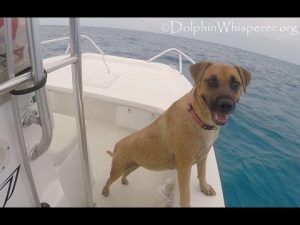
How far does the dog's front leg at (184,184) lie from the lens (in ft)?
5.08

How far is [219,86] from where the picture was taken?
5.15ft

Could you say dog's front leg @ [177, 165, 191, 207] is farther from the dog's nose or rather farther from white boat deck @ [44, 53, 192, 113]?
white boat deck @ [44, 53, 192, 113]

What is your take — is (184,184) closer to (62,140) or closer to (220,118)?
(220,118)

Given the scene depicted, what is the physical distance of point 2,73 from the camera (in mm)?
974

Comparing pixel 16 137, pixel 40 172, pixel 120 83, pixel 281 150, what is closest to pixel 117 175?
pixel 40 172

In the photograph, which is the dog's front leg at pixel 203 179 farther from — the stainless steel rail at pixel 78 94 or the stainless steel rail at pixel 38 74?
the stainless steel rail at pixel 38 74

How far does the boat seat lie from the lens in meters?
1.97

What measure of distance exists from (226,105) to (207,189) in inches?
20.5

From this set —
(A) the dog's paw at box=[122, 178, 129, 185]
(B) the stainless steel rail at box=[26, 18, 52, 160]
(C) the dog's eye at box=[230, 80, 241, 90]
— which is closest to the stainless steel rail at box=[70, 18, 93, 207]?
(B) the stainless steel rail at box=[26, 18, 52, 160]

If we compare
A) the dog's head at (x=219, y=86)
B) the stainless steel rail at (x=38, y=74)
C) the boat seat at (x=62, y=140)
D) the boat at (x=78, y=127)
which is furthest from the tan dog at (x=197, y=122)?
the stainless steel rail at (x=38, y=74)

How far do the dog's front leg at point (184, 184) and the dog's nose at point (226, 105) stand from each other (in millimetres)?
417
